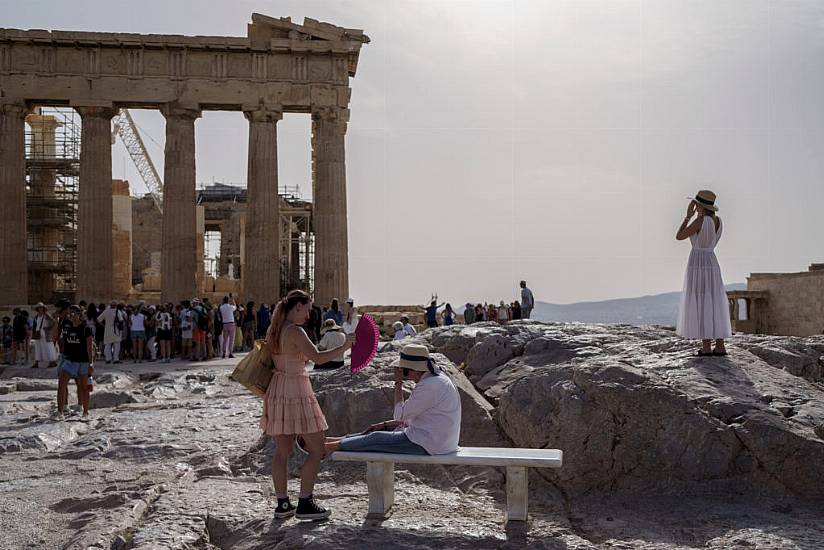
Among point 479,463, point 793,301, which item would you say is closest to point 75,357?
point 479,463

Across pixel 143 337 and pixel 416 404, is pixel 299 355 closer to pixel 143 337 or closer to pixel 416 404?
pixel 416 404

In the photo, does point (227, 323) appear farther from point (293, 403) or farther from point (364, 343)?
point (293, 403)

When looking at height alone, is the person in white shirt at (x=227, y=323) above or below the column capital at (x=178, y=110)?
below

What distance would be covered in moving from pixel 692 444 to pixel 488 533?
5.60 ft

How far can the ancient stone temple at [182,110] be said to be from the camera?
88.3ft

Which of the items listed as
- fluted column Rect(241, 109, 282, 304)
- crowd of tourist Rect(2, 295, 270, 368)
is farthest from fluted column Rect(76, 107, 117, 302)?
crowd of tourist Rect(2, 295, 270, 368)

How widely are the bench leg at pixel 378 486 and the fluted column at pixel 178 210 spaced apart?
2291 centimetres

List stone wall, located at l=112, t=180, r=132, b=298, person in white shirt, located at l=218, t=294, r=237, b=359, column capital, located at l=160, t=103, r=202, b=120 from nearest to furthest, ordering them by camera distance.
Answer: person in white shirt, located at l=218, t=294, r=237, b=359 < column capital, located at l=160, t=103, r=202, b=120 < stone wall, located at l=112, t=180, r=132, b=298

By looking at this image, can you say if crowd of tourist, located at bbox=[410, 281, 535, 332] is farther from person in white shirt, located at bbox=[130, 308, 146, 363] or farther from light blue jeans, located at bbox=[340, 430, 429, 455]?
light blue jeans, located at bbox=[340, 430, 429, 455]

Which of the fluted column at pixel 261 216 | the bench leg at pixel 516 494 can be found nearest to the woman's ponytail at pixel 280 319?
the bench leg at pixel 516 494

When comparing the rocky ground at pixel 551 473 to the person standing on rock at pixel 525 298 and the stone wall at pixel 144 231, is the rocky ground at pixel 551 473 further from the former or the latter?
the stone wall at pixel 144 231

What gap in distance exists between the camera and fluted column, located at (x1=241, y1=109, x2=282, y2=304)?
27406 millimetres

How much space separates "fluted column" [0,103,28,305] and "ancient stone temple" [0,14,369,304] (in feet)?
0.11

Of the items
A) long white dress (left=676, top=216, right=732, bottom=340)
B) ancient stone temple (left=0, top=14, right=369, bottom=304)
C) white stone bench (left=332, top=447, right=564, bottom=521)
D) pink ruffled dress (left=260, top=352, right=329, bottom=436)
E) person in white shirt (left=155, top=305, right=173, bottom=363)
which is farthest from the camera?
ancient stone temple (left=0, top=14, right=369, bottom=304)
